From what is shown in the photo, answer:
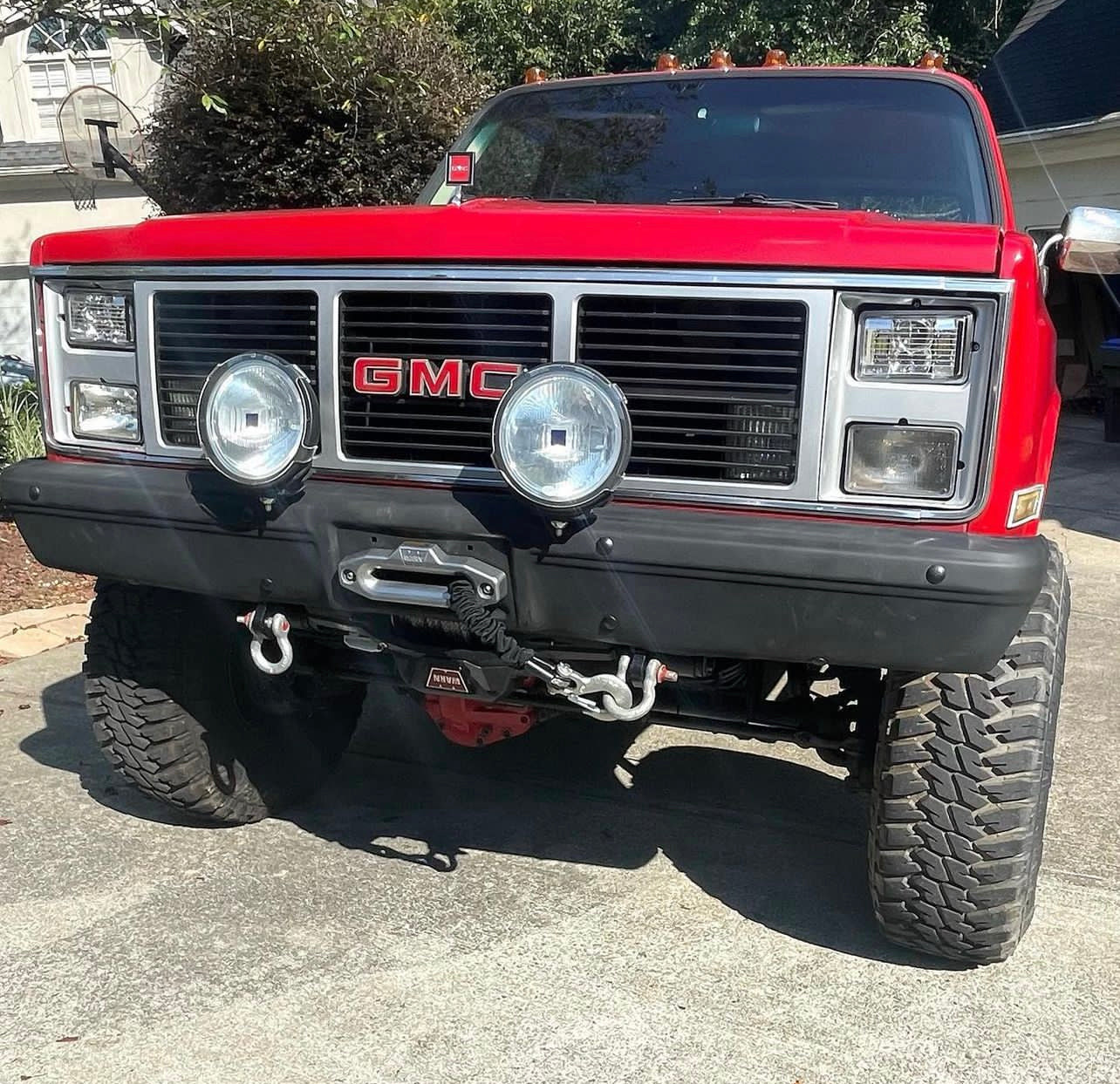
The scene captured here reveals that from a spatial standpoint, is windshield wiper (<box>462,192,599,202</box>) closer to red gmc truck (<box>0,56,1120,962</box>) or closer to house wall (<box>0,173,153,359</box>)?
red gmc truck (<box>0,56,1120,962</box>)

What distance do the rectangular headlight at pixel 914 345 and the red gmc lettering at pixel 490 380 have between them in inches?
27.2

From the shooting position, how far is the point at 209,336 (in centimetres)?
279

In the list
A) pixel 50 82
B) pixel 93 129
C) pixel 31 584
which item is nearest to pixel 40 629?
pixel 31 584

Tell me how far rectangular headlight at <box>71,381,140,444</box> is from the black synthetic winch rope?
0.97m

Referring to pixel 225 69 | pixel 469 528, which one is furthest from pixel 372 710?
pixel 225 69

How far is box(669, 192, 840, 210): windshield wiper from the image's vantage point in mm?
2945

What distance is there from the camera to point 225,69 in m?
7.17

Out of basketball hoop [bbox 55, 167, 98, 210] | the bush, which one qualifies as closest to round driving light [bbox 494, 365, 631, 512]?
the bush

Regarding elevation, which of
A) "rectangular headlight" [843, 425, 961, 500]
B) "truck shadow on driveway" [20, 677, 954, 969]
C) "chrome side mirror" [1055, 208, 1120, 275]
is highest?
"chrome side mirror" [1055, 208, 1120, 275]

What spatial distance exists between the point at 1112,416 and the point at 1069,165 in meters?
4.38

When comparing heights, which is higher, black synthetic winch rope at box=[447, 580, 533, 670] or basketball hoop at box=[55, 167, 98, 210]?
basketball hoop at box=[55, 167, 98, 210]

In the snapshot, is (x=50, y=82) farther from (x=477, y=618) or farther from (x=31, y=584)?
(x=477, y=618)

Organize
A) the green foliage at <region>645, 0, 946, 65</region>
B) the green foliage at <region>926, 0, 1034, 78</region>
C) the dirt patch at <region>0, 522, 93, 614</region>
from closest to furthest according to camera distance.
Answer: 1. the dirt patch at <region>0, 522, 93, 614</region>
2. the green foliage at <region>645, 0, 946, 65</region>
3. the green foliage at <region>926, 0, 1034, 78</region>

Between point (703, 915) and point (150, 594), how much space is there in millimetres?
1660
